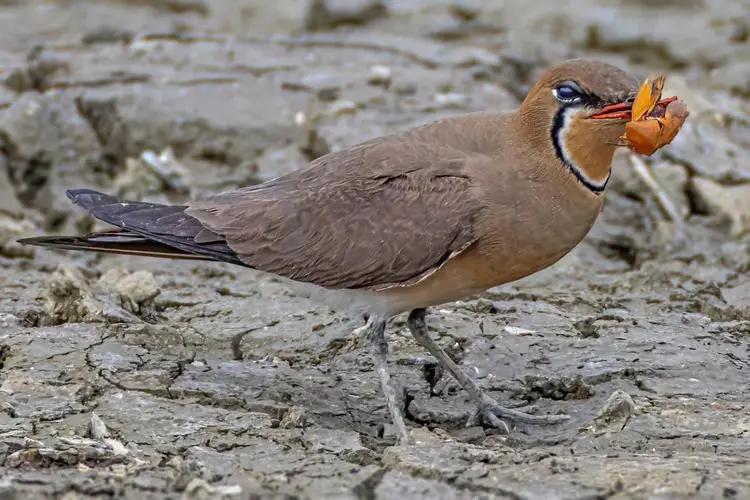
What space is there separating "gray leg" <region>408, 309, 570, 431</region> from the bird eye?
111 centimetres

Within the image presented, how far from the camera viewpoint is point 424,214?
474 centimetres

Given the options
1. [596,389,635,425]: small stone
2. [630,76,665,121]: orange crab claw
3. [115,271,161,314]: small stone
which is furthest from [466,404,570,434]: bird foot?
[115,271,161,314]: small stone

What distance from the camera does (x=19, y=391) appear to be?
4.70m

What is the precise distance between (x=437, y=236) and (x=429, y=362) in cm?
85

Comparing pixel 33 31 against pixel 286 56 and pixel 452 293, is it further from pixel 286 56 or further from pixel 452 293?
pixel 452 293

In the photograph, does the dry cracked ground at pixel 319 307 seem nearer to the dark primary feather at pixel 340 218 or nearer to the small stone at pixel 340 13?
the small stone at pixel 340 13

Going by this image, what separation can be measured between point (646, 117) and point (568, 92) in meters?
0.33

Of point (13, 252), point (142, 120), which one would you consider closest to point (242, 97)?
point (142, 120)

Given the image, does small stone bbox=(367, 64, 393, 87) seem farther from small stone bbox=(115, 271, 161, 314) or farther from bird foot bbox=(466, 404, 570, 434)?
bird foot bbox=(466, 404, 570, 434)

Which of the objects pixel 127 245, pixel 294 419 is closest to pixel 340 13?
pixel 127 245

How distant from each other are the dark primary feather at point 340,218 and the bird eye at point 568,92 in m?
0.40

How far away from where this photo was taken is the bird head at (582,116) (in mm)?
4535

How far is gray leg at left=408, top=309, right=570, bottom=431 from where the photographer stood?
4777 millimetres

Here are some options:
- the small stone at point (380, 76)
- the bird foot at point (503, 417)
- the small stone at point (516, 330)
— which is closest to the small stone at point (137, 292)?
the small stone at point (516, 330)
